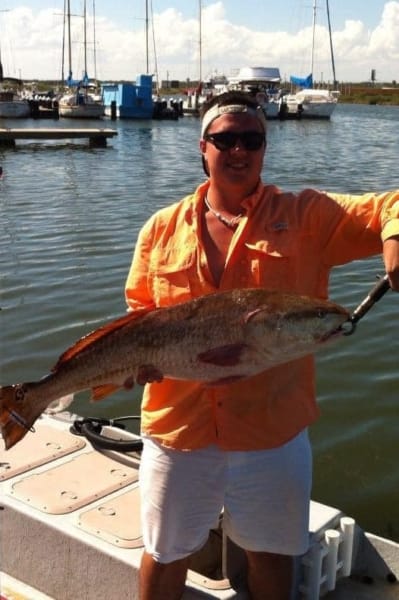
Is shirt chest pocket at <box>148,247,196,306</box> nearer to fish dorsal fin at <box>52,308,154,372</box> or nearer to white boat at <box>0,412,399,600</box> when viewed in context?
fish dorsal fin at <box>52,308,154,372</box>

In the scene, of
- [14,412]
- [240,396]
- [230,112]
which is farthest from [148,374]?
[230,112]

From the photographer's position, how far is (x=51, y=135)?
1410 inches

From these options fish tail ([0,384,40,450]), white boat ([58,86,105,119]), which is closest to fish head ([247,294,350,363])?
fish tail ([0,384,40,450])

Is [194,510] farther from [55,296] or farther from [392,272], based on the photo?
[55,296]

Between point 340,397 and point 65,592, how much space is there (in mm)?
4254

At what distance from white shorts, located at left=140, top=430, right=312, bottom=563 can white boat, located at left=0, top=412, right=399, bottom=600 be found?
0.43m

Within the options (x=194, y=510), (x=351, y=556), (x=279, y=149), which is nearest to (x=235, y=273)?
(x=194, y=510)

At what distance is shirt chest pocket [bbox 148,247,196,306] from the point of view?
3.08 m

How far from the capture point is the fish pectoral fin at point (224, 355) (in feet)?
9.11

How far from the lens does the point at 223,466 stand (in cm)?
302

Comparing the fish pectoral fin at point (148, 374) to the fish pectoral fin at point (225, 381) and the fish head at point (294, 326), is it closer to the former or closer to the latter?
the fish pectoral fin at point (225, 381)

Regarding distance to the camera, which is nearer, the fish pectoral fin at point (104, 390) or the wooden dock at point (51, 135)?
the fish pectoral fin at point (104, 390)

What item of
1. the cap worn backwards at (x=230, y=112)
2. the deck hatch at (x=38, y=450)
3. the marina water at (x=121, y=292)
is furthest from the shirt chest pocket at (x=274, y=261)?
the marina water at (x=121, y=292)

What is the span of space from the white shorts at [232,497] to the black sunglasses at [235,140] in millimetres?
1180
